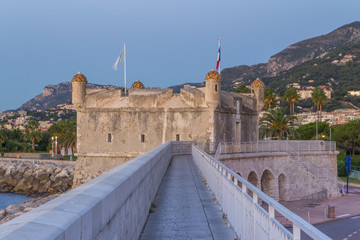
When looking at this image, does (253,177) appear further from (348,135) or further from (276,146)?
(348,135)

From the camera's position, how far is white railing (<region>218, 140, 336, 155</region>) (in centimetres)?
3238

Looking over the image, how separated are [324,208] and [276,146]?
25.0ft

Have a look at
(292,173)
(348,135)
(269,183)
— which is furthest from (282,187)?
(348,135)

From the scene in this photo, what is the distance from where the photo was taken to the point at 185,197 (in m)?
12.3

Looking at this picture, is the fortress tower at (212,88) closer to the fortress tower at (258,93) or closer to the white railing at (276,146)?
the white railing at (276,146)

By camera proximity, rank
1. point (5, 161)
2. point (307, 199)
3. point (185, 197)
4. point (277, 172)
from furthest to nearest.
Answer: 1. point (5, 161)
2. point (307, 199)
3. point (277, 172)
4. point (185, 197)

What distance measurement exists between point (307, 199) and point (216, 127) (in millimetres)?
15355

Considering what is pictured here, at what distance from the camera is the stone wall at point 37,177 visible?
5478 cm

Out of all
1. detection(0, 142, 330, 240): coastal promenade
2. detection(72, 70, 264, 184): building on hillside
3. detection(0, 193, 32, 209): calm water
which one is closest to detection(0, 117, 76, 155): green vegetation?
detection(0, 193, 32, 209): calm water

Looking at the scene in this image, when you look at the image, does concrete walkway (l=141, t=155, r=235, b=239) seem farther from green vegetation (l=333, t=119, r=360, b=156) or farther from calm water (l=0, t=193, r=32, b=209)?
green vegetation (l=333, t=119, r=360, b=156)

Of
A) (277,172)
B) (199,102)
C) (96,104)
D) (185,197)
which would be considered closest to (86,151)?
(96,104)

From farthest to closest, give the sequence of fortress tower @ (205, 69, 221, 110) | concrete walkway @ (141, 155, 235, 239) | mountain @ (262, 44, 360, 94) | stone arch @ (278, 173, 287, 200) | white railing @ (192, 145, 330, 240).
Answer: mountain @ (262, 44, 360, 94), stone arch @ (278, 173, 287, 200), fortress tower @ (205, 69, 221, 110), concrete walkway @ (141, 155, 235, 239), white railing @ (192, 145, 330, 240)

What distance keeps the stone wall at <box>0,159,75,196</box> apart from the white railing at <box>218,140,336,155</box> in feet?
90.4

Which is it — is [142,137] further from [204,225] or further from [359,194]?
[359,194]
